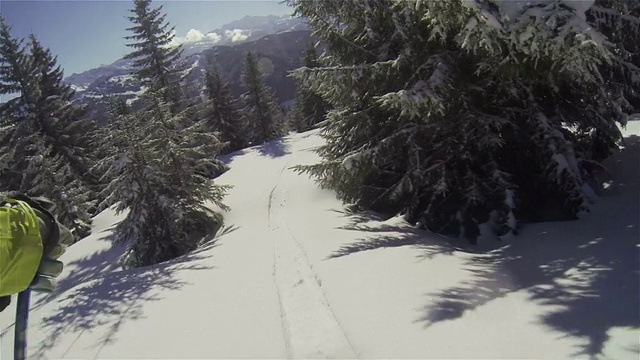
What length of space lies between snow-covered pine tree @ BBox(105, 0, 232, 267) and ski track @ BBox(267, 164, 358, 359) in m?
5.62

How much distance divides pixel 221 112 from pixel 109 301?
29.5m

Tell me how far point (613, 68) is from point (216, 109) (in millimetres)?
30004

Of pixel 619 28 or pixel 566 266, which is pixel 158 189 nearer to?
pixel 566 266

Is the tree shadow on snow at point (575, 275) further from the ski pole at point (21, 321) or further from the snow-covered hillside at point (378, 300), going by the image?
the ski pole at point (21, 321)

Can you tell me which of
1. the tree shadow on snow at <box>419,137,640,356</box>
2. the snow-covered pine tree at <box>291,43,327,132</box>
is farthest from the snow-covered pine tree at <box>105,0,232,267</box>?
the snow-covered pine tree at <box>291,43,327,132</box>

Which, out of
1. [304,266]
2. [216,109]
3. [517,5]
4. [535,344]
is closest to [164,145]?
[304,266]

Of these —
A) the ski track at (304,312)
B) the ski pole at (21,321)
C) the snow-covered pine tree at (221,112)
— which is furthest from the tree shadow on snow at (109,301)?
the snow-covered pine tree at (221,112)

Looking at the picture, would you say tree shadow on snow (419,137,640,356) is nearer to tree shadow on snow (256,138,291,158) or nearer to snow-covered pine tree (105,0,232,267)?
snow-covered pine tree (105,0,232,267)

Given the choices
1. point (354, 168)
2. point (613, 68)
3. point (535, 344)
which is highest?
point (613, 68)

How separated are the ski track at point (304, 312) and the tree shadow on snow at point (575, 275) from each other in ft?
3.33

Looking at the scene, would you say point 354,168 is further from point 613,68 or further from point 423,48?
point 613,68

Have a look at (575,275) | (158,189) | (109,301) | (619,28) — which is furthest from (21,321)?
(158,189)

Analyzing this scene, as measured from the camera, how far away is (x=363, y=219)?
916 cm

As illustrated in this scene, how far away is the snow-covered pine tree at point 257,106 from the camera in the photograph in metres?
36.2
